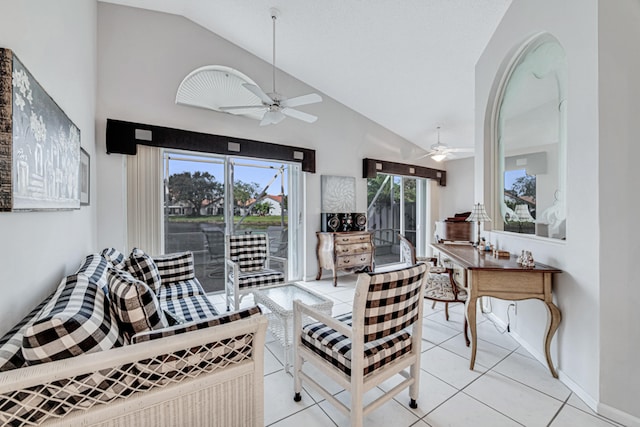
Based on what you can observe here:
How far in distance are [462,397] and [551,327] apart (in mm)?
843

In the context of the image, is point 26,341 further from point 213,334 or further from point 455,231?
point 455,231

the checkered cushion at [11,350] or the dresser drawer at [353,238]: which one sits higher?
the dresser drawer at [353,238]

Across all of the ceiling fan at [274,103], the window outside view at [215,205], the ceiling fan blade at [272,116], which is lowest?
the window outside view at [215,205]

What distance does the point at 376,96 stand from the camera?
14.6ft

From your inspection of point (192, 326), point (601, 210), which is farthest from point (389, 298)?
point (601, 210)

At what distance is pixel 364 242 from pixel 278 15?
11.4 feet

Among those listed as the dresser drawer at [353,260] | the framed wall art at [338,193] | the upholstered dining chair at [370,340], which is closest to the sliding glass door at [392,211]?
the framed wall art at [338,193]

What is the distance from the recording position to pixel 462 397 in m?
1.79

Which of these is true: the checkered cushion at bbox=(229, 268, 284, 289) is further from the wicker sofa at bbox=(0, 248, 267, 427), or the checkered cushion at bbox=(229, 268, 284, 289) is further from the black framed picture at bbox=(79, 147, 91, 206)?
the wicker sofa at bbox=(0, 248, 267, 427)

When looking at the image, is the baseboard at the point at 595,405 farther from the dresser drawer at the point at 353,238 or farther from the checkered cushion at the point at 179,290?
the checkered cushion at the point at 179,290

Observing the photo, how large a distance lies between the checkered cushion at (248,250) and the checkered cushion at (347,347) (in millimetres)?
1974

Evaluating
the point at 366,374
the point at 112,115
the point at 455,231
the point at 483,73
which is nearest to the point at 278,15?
the point at 112,115

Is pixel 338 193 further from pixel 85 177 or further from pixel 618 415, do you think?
pixel 618 415

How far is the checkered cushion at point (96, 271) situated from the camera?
160cm
